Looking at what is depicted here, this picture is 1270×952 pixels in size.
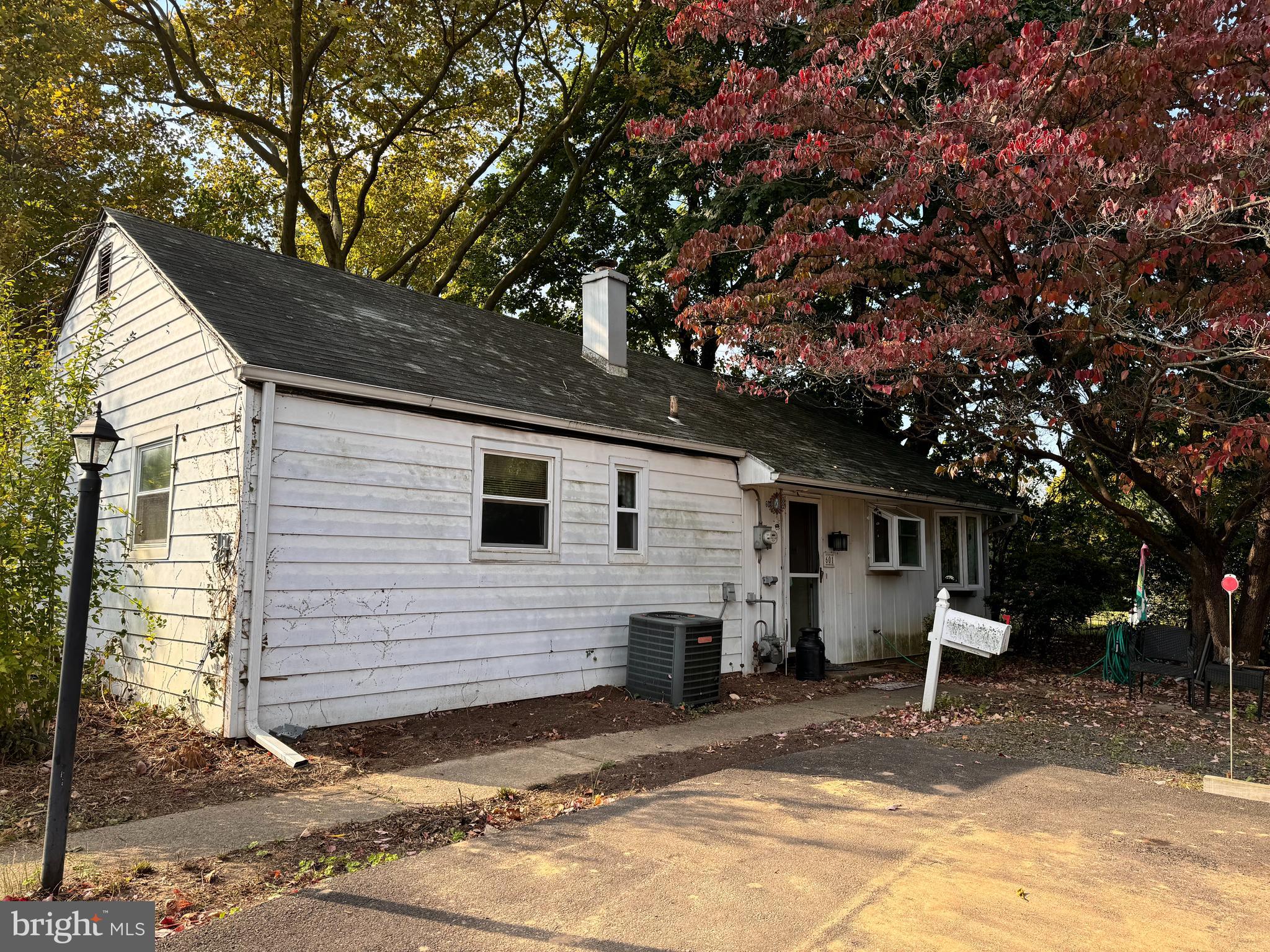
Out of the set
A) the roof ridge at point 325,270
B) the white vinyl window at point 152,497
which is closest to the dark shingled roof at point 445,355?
the roof ridge at point 325,270

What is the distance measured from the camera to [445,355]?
366 inches

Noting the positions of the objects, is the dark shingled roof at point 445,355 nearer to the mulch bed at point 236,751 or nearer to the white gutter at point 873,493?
the white gutter at point 873,493

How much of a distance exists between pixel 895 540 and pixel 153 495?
35.2 ft

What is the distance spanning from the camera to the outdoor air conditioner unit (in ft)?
28.8

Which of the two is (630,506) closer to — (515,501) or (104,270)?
(515,501)

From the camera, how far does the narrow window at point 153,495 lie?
829cm

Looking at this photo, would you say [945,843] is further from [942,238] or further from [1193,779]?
[942,238]

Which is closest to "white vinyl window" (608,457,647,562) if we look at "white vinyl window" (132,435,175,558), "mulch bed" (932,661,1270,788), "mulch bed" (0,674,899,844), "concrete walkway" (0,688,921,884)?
"mulch bed" (0,674,899,844)

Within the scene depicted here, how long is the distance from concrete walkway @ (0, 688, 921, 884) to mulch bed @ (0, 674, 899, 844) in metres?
0.21

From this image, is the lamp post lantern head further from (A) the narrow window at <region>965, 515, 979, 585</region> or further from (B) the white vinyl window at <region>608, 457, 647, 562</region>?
(A) the narrow window at <region>965, 515, 979, 585</region>

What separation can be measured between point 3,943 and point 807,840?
12.5 feet

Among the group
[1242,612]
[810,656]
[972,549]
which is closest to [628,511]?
[810,656]

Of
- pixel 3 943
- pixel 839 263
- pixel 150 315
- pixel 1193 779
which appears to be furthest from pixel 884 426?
pixel 3 943

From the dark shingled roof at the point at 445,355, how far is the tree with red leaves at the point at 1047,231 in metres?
1.49
